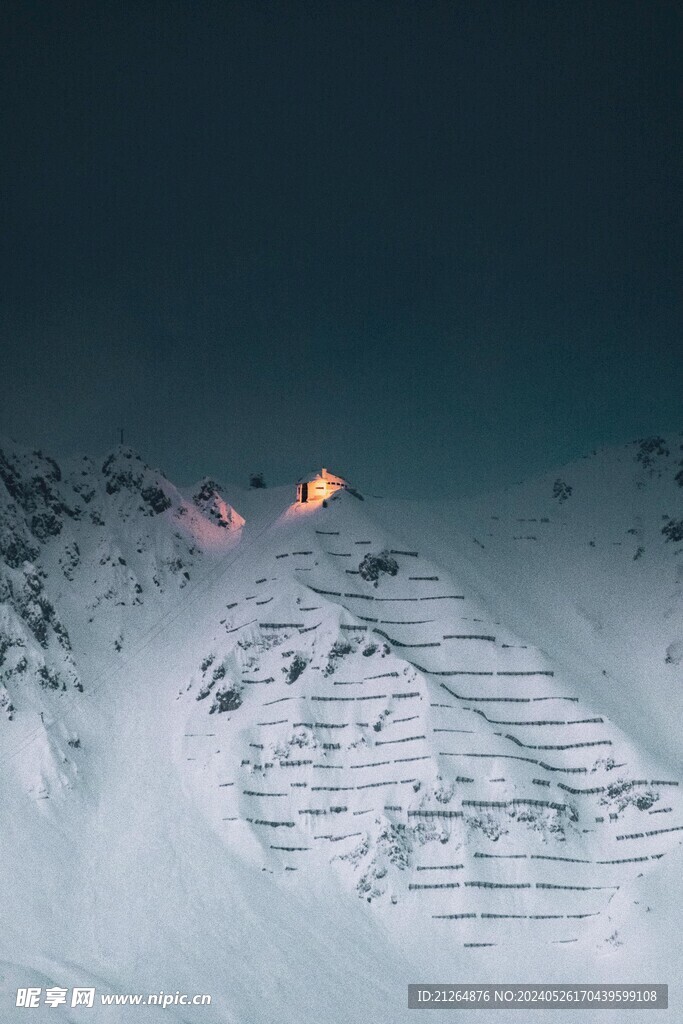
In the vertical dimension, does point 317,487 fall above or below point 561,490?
below

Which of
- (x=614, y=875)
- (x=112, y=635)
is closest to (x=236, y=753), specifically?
(x=112, y=635)

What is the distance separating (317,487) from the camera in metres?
170

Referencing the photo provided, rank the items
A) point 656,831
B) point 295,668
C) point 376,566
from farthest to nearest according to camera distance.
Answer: point 376,566
point 295,668
point 656,831

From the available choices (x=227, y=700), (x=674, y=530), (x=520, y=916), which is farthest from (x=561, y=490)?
(x=520, y=916)

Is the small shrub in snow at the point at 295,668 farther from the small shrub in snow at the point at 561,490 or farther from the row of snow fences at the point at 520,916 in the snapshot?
the small shrub in snow at the point at 561,490

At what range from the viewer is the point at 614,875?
115312mm

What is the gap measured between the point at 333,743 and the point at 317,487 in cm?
5127

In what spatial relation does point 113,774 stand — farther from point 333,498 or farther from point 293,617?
point 333,498

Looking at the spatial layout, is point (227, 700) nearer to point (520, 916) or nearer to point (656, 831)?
point (520, 916)

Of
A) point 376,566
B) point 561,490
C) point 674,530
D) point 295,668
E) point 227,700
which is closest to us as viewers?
point 227,700

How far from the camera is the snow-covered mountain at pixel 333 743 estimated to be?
10725cm

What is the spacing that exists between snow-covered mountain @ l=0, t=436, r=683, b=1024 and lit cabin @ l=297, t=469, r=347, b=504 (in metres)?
4.51

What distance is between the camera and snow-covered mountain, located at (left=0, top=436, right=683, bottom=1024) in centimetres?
10725

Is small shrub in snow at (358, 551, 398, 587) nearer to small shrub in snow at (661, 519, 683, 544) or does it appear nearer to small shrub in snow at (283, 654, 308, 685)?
small shrub in snow at (283, 654, 308, 685)
